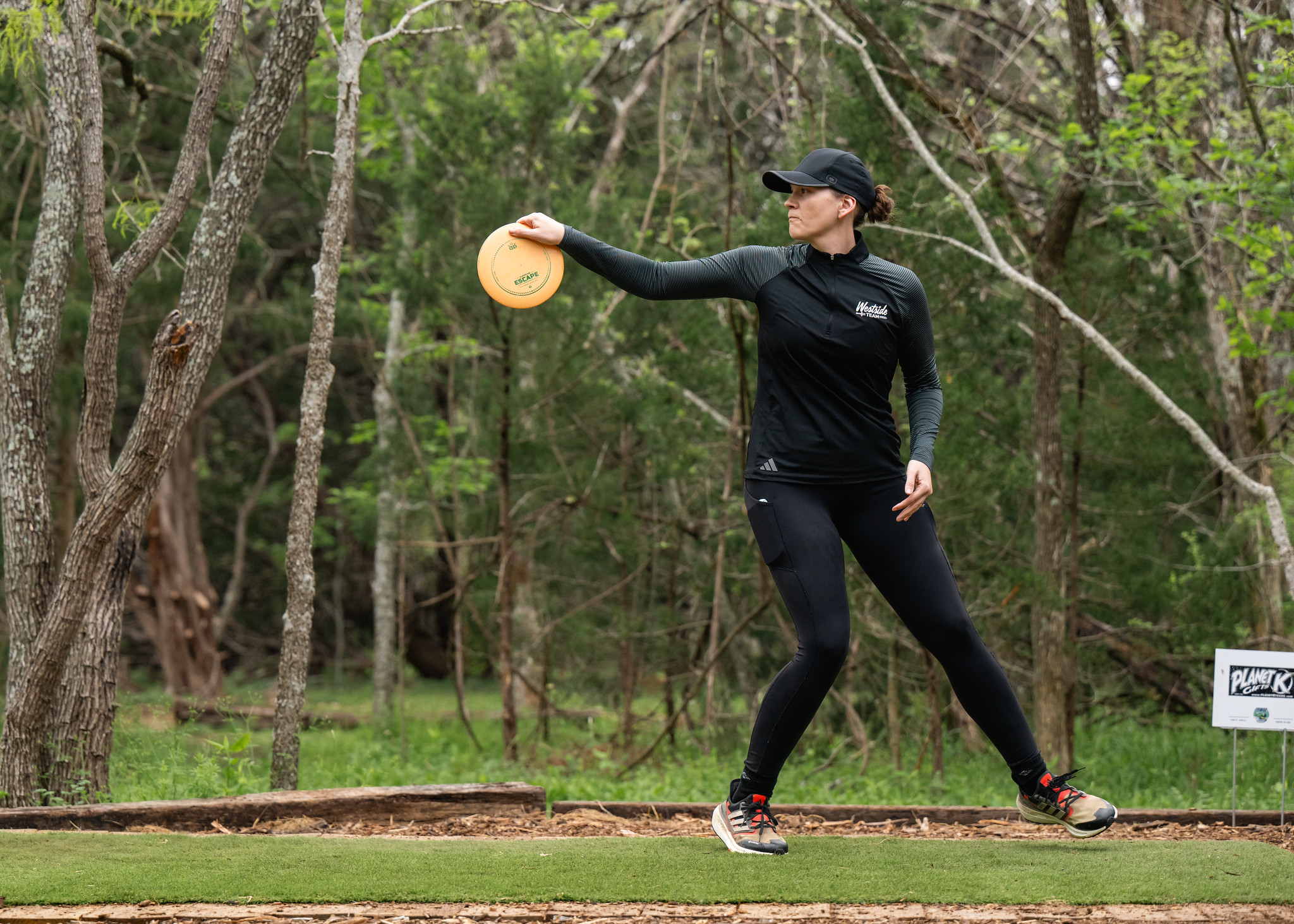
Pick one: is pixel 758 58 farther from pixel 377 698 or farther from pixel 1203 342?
pixel 377 698

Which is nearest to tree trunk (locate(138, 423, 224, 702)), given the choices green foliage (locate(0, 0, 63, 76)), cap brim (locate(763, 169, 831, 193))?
green foliage (locate(0, 0, 63, 76))

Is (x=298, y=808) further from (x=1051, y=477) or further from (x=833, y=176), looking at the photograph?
(x=1051, y=477)

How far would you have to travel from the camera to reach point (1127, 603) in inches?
398

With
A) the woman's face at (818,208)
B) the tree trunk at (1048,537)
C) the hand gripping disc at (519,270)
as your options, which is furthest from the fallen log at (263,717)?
the woman's face at (818,208)

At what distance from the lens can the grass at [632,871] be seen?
10.8 feet

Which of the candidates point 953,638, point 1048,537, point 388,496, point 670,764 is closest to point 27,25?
point 953,638

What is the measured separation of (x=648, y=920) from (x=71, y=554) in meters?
3.73

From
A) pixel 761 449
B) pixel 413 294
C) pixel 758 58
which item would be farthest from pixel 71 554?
pixel 758 58

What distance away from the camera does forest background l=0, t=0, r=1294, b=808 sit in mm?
5895

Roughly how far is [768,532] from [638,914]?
4.10 feet

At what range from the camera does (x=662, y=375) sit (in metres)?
10.0

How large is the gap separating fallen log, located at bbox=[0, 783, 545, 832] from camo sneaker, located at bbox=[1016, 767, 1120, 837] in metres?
2.12

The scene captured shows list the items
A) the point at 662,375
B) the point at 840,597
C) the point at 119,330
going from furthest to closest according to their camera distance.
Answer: the point at 662,375
the point at 119,330
the point at 840,597

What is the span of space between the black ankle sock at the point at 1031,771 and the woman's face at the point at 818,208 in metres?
1.94
